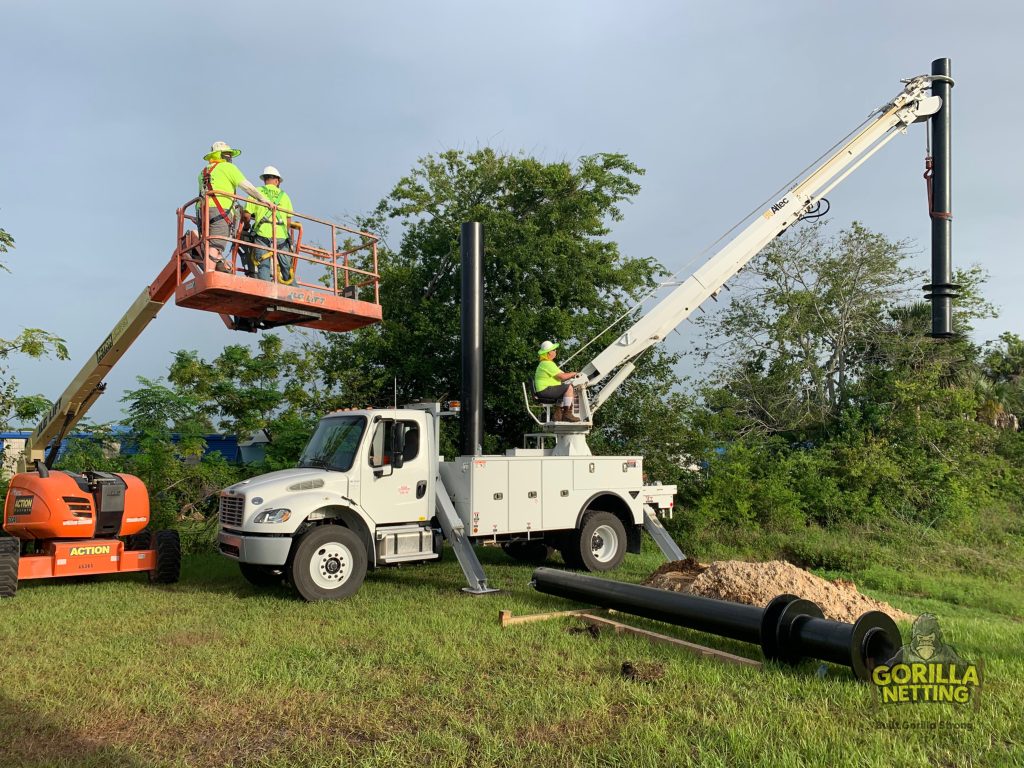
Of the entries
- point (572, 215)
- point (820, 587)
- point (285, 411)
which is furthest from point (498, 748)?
point (572, 215)

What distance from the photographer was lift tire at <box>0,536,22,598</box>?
9273 mm

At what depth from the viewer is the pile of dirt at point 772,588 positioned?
8180 millimetres

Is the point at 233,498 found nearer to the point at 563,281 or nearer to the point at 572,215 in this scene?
the point at 563,281

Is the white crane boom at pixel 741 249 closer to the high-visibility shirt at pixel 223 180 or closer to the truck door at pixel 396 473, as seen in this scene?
the truck door at pixel 396 473

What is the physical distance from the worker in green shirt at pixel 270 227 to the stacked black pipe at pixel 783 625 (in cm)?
559

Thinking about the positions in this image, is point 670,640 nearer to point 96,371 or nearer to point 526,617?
point 526,617

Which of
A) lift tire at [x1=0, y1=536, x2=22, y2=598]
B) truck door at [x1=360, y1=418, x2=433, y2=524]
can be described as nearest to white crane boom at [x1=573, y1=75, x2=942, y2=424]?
truck door at [x1=360, y1=418, x2=433, y2=524]

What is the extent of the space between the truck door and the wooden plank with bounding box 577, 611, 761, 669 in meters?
3.12

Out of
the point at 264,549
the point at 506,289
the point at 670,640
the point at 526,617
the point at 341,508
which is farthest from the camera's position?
the point at 506,289

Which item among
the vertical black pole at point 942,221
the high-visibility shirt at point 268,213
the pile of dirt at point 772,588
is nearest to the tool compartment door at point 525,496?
the pile of dirt at point 772,588

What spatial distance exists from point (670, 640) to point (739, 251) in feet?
28.1

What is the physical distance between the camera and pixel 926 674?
18.2 ft

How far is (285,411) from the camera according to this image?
16297 millimetres

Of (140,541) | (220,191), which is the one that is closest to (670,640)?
(220,191)
